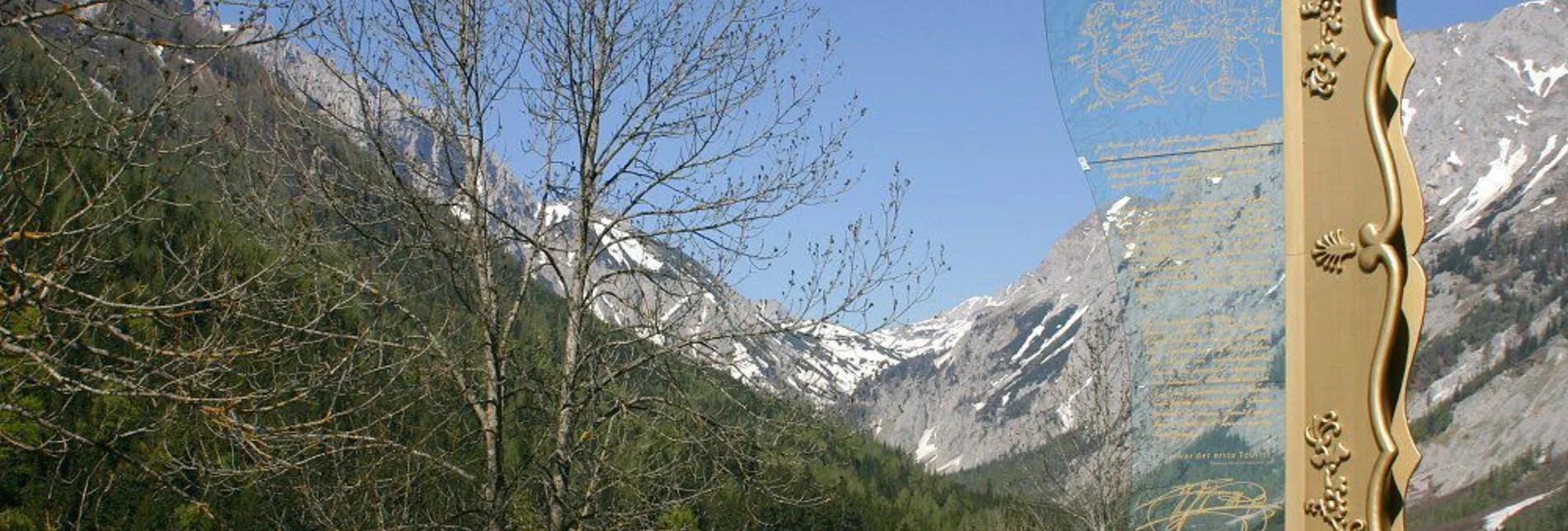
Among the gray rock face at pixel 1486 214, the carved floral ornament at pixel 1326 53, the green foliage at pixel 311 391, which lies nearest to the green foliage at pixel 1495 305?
the gray rock face at pixel 1486 214

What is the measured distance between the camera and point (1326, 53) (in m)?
1.31

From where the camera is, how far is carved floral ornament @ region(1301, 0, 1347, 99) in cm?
130

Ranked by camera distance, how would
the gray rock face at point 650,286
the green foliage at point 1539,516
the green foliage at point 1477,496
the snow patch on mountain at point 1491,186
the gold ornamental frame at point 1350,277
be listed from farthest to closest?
the gray rock face at point 650,286
the green foliage at point 1539,516
the snow patch on mountain at point 1491,186
the green foliage at point 1477,496
the gold ornamental frame at point 1350,277

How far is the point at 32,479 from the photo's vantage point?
28.1 meters

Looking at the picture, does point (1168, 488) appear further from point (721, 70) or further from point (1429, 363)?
point (721, 70)

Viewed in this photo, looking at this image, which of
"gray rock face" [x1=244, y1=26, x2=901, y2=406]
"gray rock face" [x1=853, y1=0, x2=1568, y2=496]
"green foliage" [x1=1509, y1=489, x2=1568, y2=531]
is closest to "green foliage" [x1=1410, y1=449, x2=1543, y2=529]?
"gray rock face" [x1=853, y1=0, x2=1568, y2=496]

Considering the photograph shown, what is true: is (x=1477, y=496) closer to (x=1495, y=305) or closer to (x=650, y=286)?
(x=1495, y=305)

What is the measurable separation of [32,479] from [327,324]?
2292 centimetres

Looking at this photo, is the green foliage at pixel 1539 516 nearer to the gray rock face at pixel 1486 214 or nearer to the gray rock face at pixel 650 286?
the gray rock face at pixel 1486 214

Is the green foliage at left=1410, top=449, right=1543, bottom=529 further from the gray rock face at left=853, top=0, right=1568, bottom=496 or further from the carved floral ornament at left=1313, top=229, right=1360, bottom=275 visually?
the carved floral ornament at left=1313, top=229, right=1360, bottom=275

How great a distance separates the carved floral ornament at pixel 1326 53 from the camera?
1297mm

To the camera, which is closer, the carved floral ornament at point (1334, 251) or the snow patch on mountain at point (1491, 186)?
the carved floral ornament at point (1334, 251)

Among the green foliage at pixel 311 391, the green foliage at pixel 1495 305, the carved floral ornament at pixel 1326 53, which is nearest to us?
the carved floral ornament at pixel 1326 53

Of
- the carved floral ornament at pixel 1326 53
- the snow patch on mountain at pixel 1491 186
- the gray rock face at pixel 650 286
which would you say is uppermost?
the gray rock face at pixel 650 286
